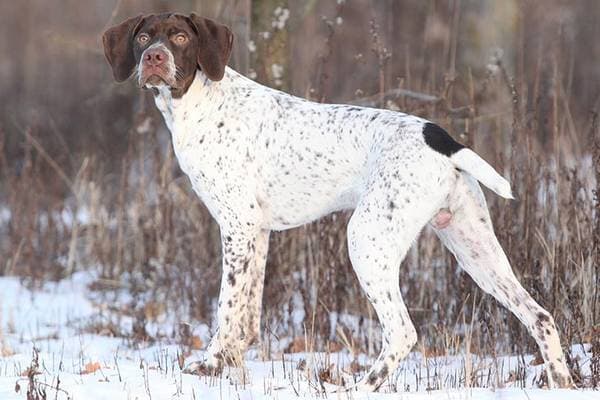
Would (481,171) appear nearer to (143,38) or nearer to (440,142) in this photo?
(440,142)

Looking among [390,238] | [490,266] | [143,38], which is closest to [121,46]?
[143,38]

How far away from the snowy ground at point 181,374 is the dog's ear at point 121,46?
53.3 inches

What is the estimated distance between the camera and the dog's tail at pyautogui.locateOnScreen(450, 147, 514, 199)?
169 inches

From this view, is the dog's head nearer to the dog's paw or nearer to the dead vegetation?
the dead vegetation

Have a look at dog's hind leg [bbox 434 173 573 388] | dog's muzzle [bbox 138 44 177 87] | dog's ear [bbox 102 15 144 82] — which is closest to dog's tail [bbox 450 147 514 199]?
dog's hind leg [bbox 434 173 573 388]

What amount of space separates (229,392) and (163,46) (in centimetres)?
159

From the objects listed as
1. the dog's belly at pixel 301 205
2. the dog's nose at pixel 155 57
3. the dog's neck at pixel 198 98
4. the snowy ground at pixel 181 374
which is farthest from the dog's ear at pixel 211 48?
the snowy ground at pixel 181 374

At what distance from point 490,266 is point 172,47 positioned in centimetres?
170

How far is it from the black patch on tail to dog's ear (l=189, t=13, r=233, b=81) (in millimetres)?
1042

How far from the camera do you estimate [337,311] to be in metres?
6.23

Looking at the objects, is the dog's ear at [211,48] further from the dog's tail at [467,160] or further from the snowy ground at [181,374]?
the snowy ground at [181,374]

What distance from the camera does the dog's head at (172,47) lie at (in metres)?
4.91

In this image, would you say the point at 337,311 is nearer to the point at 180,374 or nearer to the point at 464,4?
the point at 180,374

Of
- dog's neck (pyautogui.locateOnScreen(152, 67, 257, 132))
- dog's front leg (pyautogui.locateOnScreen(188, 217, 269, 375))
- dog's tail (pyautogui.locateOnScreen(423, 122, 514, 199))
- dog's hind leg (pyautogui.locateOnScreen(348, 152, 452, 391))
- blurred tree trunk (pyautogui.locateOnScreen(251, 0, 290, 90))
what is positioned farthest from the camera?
blurred tree trunk (pyautogui.locateOnScreen(251, 0, 290, 90))
